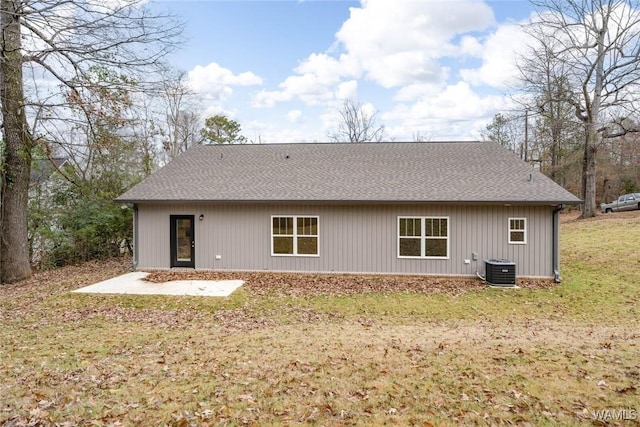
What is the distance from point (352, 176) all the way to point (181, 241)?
6.13 metres

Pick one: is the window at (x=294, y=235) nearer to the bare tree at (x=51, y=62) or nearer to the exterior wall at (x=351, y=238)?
the exterior wall at (x=351, y=238)

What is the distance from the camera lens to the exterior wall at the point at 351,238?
10703mm

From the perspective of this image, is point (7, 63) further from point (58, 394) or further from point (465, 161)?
point (465, 161)

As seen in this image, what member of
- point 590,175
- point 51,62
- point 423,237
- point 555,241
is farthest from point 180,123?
point 590,175

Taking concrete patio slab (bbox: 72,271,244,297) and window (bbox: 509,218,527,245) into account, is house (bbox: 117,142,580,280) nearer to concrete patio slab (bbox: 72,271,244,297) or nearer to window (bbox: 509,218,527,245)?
window (bbox: 509,218,527,245)

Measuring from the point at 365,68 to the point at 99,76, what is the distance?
16.1 metres

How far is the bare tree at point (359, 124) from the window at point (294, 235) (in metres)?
22.5

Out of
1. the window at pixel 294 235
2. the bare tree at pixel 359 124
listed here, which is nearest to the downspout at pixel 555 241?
the window at pixel 294 235

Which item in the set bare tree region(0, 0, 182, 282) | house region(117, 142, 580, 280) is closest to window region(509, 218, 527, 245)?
house region(117, 142, 580, 280)

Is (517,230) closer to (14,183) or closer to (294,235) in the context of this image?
(294,235)

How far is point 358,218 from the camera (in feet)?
37.3

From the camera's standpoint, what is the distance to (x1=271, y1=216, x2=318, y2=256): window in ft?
38.1

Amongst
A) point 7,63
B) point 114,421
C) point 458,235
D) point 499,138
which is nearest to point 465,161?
point 458,235

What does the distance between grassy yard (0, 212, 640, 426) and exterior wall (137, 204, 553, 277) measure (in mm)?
1960
